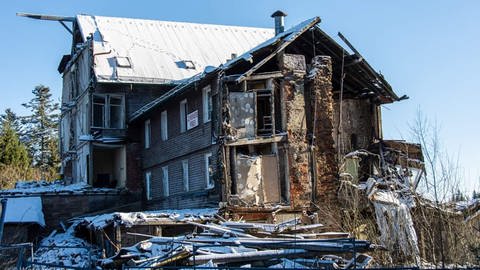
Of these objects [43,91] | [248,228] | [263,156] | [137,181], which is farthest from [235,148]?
[43,91]

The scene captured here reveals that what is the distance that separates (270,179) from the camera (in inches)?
1006

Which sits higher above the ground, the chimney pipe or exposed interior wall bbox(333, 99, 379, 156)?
the chimney pipe

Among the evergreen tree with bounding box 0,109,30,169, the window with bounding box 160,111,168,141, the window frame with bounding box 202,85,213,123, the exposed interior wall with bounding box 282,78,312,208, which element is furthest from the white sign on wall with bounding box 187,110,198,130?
the evergreen tree with bounding box 0,109,30,169

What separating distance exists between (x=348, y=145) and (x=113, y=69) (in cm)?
1413

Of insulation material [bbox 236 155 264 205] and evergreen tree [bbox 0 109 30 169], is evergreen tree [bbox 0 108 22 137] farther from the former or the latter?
insulation material [bbox 236 155 264 205]

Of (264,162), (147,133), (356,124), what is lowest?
(264,162)

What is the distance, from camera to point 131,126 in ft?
117

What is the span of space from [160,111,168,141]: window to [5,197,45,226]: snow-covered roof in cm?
688

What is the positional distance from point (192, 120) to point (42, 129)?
40.5 m

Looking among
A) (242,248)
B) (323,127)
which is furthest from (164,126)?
(242,248)

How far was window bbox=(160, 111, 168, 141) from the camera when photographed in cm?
3194

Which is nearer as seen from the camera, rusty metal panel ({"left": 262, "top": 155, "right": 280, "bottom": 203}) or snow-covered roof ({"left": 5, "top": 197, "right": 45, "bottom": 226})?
rusty metal panel ({"left": 262, "top": 155, "right": 280, "bottom": 203})

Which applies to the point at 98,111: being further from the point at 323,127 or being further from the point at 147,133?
the point at 323,127

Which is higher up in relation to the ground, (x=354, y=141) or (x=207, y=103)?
(x=207, y=103)
